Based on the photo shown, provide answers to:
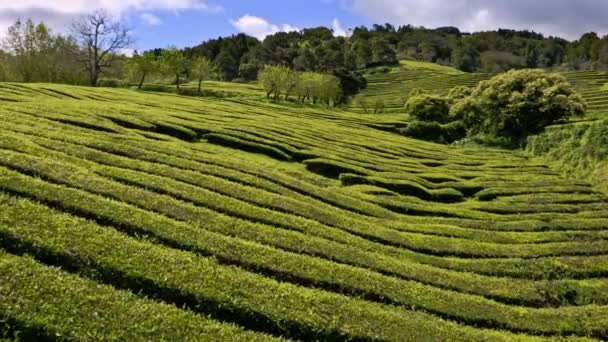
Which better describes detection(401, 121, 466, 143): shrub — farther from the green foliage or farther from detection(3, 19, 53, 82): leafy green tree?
detection(3, 19, 53, 82): leafy green tree

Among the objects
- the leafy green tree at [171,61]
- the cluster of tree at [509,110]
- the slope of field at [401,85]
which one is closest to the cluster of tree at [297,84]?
the slope of field at [401,85]

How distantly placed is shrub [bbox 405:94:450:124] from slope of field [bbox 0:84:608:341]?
2395 inches

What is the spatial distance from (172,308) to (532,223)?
2657cm

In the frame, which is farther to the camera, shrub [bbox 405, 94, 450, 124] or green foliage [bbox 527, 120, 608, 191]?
shrub [bbox 405, 94, 450, 124]

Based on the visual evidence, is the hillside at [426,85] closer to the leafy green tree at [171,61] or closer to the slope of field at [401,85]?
the slope of field at [401,85]

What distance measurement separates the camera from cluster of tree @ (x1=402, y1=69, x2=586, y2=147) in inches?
3017

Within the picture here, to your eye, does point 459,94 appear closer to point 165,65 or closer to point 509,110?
point 509,110

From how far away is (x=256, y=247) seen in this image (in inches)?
767

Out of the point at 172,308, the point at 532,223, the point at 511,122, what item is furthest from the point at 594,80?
the point at 172,308

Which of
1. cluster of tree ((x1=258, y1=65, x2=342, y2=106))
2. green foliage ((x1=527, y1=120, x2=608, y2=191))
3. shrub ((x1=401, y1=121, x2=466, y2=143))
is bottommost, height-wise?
shrub ((x1=401, y1=121, x2=466, y2=143))

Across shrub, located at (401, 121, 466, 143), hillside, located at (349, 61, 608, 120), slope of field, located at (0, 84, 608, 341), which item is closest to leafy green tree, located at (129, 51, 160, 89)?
hillside, located at (349, 61, 608, 120)

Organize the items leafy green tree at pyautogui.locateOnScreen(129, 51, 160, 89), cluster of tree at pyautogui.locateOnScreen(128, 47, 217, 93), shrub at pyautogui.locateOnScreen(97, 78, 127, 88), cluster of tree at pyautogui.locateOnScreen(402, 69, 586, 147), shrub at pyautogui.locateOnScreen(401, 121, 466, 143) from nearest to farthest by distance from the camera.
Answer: cluster of tree at pyautogui.locateOnScreen(402, 69, 586, 147)
shrub at pyautogui.locateOnScreen(401, 121, 466, 143)
leafy green tree at pyautogui.locateOnScreen(129, 51, 160, 89)
cluster of tree at pyautogui.locateOnScreen(128, 47, 217, 93)
shrub at pyautogui.locateOnScreen(97, 78, 127, 88)

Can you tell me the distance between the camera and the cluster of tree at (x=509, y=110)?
7662cm

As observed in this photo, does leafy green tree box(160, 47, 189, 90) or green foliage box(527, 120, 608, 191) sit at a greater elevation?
leafy green tree box(160, 47, 189, 90)
